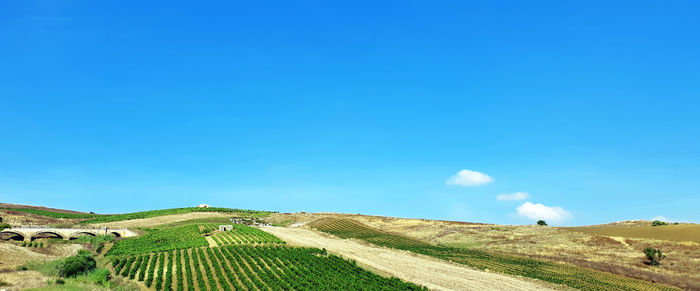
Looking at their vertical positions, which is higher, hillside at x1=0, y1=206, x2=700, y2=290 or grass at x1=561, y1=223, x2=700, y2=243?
grass at x1=561, y1=223, x2=700, y2=243

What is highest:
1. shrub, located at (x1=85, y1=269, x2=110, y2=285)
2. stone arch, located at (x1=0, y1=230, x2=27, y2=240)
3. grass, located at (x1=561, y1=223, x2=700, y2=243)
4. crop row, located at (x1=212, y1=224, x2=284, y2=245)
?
grass, located at (x1=561, y1=223, x2=700, y2=243)

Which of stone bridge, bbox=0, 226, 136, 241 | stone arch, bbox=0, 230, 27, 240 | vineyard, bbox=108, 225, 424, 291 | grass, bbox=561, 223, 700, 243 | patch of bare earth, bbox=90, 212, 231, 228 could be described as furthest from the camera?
patch of bare earth, bbox=90, 212, 231, 228

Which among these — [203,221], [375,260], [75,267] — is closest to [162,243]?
[75,267]

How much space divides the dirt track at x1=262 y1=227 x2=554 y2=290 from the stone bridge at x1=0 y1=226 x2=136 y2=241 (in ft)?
186

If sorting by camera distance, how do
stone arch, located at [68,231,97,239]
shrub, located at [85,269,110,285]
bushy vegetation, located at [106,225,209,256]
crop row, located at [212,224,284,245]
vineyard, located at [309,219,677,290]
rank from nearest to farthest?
shrub, located at [85,269,110,285] → vineyard, located at [309,219,677,290] → bushy vegetation, located at [106,225,209,256] → crop row, located at [212,224,284,245] → stone arch, located at [68,231,97,239]

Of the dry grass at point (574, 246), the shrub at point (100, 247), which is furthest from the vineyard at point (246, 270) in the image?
the dry grass at point (574, 246)

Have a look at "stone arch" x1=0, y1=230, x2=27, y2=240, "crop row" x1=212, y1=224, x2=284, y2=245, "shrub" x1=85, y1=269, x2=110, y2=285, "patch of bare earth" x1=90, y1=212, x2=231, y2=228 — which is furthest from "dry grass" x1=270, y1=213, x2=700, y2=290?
"stone arch" x1=0, y1=230, x2=27, y2=240

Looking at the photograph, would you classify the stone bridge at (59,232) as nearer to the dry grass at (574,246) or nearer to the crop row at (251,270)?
the crop row at (251,270)

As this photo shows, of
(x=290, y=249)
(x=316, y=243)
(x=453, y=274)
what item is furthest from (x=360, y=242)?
(x=453, y=274)

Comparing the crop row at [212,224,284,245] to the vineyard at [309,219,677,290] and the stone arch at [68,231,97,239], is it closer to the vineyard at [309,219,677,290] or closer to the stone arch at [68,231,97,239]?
the vineyard at [309,219,677,290]

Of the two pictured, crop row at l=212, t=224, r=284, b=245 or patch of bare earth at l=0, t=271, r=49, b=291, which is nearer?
patch of bare earth at l=0, t=271, r=49, b=291

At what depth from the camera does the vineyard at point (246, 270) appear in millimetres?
51969

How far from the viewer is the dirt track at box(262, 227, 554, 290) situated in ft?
179

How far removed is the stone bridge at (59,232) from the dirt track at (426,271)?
186ft
